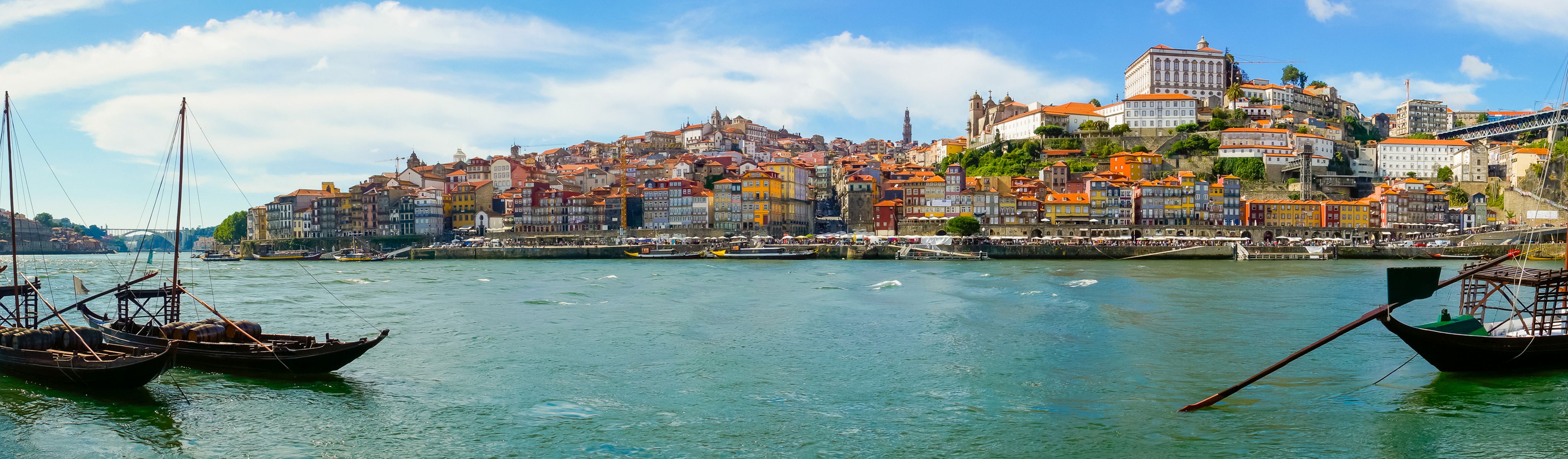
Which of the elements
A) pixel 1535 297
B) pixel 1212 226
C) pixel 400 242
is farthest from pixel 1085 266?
pixel 400 242

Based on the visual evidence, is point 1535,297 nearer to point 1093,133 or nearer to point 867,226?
point 867,226

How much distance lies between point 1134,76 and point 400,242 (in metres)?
68.9

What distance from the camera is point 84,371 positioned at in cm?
1234

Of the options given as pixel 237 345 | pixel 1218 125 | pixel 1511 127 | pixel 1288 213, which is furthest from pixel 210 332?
pixel 1511 127

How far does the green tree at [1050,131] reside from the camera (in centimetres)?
8300

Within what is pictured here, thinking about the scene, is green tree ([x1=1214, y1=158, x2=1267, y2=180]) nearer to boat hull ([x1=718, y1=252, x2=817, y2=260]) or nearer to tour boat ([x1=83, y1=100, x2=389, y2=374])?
boat hull ([x1=718, y1=252, x2=817, y2=260])

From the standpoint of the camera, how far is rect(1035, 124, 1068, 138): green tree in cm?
8300

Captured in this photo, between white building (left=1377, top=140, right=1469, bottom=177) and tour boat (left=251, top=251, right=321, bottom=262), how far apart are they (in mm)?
82028

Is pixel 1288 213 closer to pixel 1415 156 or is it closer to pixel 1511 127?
pixel 1415 156

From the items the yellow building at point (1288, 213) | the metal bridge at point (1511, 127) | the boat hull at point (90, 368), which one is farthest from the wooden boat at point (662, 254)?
the metal bridge at point (1511, 127)

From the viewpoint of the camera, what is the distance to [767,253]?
60.4 m

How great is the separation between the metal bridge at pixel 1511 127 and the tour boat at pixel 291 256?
9177 centimetres

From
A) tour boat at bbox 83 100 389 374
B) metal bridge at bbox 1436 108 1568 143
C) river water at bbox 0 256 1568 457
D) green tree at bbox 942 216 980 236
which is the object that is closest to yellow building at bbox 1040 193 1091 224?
green tree at bbox 942 216 980 236

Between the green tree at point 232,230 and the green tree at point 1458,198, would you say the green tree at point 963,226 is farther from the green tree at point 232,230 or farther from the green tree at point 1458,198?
the green tree at point 232,230
